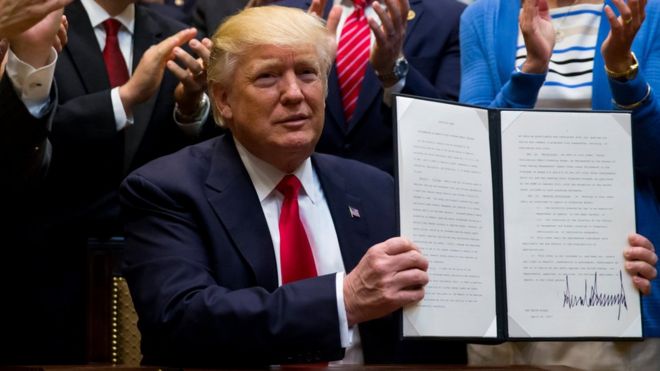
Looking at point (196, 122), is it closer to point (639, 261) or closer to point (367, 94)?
point (367, 94)

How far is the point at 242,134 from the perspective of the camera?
10.7ft

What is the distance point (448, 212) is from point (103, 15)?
1.89 m

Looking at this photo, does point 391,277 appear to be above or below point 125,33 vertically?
below

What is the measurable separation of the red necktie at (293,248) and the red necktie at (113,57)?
46.6 inches

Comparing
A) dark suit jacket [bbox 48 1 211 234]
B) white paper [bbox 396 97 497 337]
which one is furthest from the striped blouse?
dark suit jacket [bbox 48 1 211 234]

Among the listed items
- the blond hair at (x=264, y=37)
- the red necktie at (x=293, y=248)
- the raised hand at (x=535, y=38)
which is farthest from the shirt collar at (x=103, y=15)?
the raised hand at (x=535, y=38)

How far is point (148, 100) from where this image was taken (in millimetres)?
4094

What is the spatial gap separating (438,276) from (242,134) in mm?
803

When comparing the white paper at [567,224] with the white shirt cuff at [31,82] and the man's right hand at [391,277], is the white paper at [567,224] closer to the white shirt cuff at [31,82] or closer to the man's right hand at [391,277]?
the man's right hand at [391,277]

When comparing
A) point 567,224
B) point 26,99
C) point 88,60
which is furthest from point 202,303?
point 88,60

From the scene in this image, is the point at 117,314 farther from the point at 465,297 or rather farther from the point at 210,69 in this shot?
the point at 465,297

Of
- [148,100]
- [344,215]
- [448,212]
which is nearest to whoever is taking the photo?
[448,212]

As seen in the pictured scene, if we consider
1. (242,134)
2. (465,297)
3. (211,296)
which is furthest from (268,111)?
(465,297)
